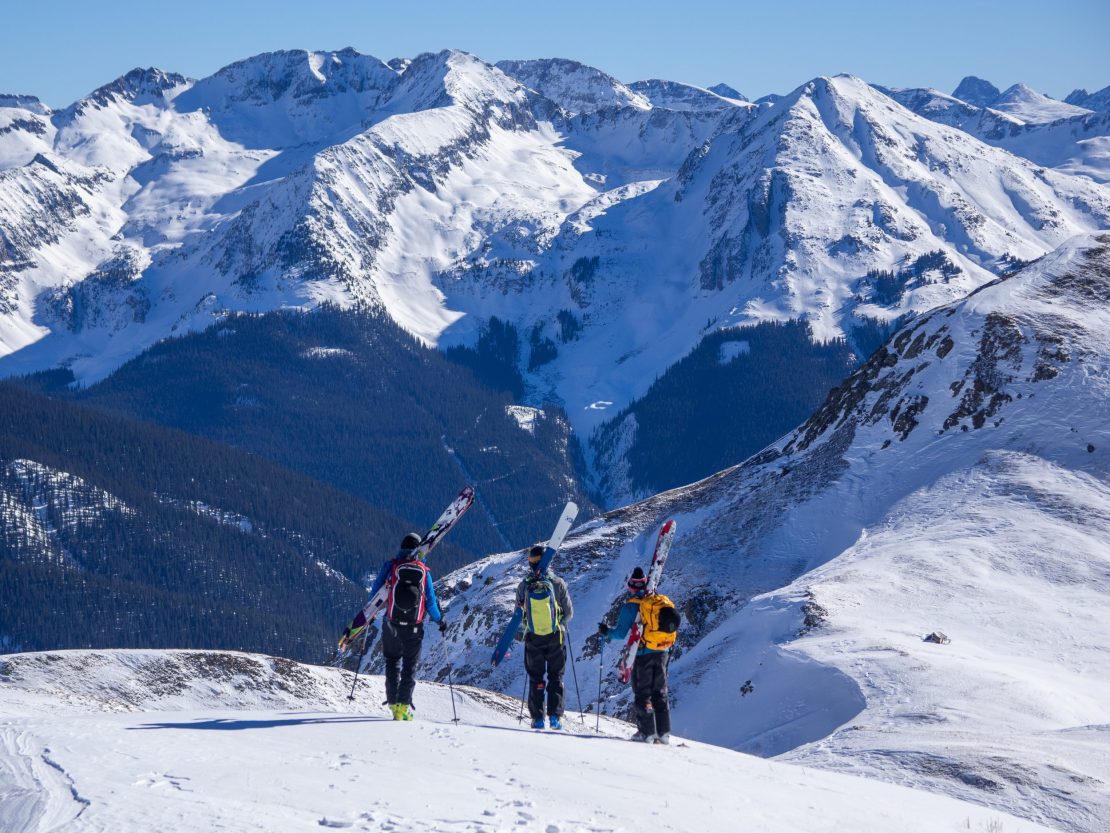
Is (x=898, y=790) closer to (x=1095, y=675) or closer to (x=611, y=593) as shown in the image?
(x=1095, y=675)

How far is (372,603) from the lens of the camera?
31500 mm

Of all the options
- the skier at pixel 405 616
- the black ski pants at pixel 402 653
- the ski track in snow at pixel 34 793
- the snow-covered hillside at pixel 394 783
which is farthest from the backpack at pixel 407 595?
the ski track in snow at pixel 34 793

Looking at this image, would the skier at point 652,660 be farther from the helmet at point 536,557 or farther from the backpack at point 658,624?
the helmet at point 536,557

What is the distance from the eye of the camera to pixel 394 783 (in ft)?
66.1

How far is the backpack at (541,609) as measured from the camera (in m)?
29.2

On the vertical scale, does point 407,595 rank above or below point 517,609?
above

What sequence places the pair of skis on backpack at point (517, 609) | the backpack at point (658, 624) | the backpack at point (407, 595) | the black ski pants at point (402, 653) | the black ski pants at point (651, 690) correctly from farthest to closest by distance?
the pair of skis on backpack at point (517, 609), the black ski pants at point (651, 690), the backpack at point (658, 624), the black ski pants at point (402, 653), the backpack at point (407, 595)

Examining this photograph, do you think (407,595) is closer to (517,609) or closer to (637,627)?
(517,609)

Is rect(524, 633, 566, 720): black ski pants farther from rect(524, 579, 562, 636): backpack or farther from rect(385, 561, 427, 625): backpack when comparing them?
rect(385, 561, 427, 625): backpack

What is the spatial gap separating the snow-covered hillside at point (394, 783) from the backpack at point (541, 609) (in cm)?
277

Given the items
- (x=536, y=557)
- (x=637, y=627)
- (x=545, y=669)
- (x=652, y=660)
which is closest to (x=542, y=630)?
(x=545, y=669)

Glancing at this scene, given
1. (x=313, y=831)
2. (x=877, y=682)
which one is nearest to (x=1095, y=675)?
(x=877, y=682)

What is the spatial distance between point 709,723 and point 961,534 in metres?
22.6

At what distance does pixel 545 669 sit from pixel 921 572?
39.0m
